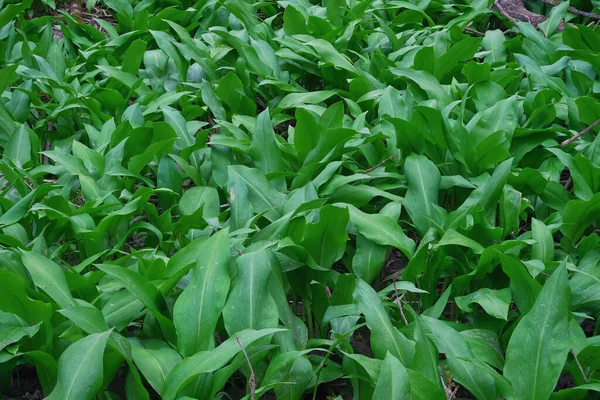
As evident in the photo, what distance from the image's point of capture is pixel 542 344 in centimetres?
175

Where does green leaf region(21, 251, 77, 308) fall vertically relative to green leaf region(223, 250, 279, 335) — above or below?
above

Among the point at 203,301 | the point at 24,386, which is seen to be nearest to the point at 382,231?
the point at 203,301

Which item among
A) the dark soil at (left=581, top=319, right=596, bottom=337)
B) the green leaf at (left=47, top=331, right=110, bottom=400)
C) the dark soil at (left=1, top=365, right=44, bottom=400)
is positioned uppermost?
the green leaf at (left=47, top=331, right=110, bottom=400)

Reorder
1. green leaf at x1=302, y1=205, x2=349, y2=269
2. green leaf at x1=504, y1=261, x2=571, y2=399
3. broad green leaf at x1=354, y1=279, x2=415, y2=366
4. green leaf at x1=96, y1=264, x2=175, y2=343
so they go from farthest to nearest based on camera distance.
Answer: green leaf at x1=302, y1=205, x2=349, y2=269 < green leaf at x1=96, y1=264, x2=175, y2=343 < broad green leaf at x1=354, y1=279, x2=415, y2=366 < green leaf at x1=504, y1=261, x2=571, y2=399

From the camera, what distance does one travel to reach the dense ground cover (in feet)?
5.97

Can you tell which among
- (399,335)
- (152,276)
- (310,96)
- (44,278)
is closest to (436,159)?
(310,96)

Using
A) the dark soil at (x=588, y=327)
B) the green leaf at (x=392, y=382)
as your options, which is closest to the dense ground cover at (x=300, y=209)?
the green leaf at (x=392, y=382)

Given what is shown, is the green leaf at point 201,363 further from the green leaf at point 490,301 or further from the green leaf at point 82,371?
the green leaf at point 490,301

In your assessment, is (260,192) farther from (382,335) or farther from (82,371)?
(82,371)

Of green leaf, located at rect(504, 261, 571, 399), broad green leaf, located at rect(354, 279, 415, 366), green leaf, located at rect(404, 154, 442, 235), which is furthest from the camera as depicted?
green leaf, located at rect(404, 154, 442, 235)

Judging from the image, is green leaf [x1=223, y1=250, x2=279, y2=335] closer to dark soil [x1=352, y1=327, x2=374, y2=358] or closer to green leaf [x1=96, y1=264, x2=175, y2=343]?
green leaf [x1=96, y1=264, x2=175, y2=343]

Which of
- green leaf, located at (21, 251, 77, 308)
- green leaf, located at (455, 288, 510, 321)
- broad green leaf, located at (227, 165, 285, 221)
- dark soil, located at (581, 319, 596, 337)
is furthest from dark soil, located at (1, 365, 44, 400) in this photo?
dark soil, located at (581, 319, 596, 337)

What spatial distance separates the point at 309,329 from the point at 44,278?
81 centimetres

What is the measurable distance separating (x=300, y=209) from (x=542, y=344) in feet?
2.81
